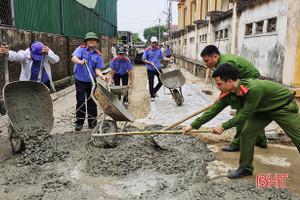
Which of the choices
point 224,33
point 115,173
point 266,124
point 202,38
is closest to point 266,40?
point 266,124

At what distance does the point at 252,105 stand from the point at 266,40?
379 cm

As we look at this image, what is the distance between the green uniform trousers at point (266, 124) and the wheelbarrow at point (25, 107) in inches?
112

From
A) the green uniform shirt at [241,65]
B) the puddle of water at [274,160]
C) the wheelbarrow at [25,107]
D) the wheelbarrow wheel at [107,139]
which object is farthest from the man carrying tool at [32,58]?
the puddle of water at [274,160]

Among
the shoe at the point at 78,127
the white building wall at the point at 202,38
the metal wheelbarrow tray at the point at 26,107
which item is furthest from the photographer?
the white building wall at the point at 202,38

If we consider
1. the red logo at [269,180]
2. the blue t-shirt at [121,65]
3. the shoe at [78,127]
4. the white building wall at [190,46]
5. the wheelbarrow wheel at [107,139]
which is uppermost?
the white building wall at [190,46]

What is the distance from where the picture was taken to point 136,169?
344 centimetres

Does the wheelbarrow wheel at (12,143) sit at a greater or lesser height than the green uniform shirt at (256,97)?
lesser

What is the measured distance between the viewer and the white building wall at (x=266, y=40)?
210 inches

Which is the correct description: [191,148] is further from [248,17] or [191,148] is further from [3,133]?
[248,17]

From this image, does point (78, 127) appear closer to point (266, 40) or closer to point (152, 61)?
point (152, 61)

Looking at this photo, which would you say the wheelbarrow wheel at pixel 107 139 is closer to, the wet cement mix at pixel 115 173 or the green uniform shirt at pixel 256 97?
the wet cement mix at pixel 115 173

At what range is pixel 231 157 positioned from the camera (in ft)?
13.2

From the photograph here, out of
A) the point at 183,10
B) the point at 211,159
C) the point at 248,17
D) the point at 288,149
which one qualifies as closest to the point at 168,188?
the point at 211,159

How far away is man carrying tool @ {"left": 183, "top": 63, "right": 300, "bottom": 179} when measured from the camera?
9.37ft
